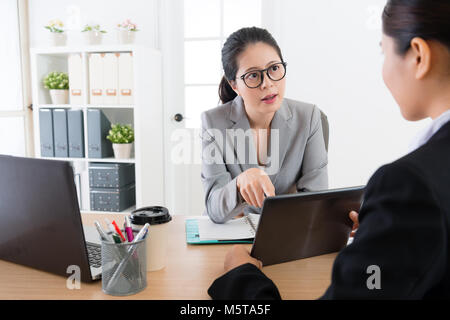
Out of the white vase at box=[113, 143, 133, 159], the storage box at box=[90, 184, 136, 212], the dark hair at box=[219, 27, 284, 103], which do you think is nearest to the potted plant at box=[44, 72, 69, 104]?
the white vase at box=[113, 143, 133, 159]

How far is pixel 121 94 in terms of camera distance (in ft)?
9.00

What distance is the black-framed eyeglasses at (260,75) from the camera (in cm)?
153

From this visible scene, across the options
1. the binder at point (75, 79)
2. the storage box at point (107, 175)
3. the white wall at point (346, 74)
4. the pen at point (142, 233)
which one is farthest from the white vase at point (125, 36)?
the pen at point (142, 233)

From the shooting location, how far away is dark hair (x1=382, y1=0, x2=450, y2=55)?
57 centimetres

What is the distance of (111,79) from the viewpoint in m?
2.74

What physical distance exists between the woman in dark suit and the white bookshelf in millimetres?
2246

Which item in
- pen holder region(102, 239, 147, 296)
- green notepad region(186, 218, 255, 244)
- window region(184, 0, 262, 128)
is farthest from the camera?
window region(184, 0, 262, 128)

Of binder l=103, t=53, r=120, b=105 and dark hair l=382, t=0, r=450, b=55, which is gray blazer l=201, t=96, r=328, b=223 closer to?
dark hair l=382, t=0, r=450, b=55

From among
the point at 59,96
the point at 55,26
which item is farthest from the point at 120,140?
the point at 55,26

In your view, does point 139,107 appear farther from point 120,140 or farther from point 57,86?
point 57,86

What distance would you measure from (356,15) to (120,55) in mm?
1613

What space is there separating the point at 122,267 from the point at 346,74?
2349 mm

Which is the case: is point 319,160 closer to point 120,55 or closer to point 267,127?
point 267,127

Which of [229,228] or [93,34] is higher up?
[93,34]
